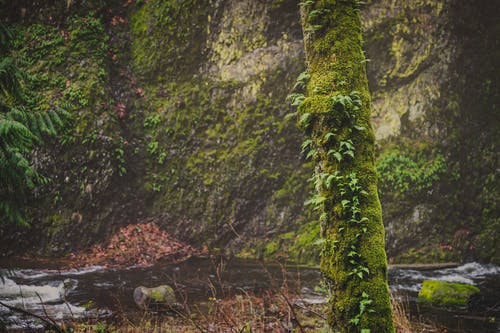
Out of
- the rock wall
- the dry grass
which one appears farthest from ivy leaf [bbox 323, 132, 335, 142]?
the rock wall

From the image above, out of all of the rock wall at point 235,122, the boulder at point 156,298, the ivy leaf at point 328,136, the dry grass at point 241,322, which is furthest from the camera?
the rock wall at point 235,122

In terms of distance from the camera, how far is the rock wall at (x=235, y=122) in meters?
9.97

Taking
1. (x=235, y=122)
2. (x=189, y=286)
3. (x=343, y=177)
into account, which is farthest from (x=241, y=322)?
(x=235, y=122)

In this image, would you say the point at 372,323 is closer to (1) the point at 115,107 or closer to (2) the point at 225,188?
(2) the point at 225,188

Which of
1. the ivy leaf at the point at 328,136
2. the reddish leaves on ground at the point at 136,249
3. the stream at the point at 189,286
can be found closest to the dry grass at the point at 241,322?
the stream at the point at 189,286

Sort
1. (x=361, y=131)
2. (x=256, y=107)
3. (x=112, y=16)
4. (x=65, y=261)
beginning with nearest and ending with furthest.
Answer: (x=361, y=131)
(x=65, y=261)
(x=256, y=107)
(x=112, y=16)

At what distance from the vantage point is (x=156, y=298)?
661cm

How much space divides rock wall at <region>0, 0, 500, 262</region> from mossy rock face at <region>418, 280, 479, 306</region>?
274 centimetres

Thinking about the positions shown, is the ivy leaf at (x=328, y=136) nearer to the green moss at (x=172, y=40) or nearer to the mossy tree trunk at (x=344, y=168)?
the mossy tree trunk at (x=344, y=168)

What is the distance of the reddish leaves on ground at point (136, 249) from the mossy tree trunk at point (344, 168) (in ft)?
25.0

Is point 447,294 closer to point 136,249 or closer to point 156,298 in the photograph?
point 156,298

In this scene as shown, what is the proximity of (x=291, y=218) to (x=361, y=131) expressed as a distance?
768 cm

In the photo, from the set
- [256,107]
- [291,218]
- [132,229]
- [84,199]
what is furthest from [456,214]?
[84,199]

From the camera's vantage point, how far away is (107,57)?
11672 millimetres
